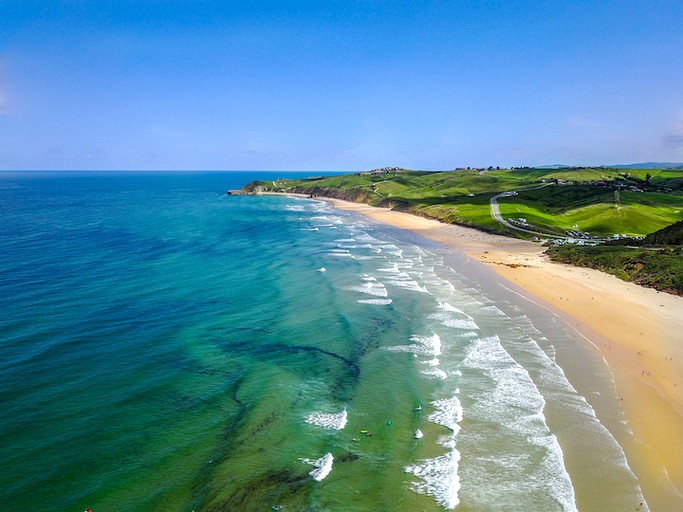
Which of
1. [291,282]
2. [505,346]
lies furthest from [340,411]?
[291,282]

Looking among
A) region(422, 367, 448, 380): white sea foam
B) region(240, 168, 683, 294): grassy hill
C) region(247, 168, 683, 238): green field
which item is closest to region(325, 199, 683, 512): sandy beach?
region(240, 168, 683, 294): grassy hill

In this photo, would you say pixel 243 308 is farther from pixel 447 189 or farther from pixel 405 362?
pixel 447 189

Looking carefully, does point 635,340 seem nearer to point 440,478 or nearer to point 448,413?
point 448,413

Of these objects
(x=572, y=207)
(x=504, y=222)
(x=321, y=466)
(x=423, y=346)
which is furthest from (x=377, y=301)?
(x=572, y=207)

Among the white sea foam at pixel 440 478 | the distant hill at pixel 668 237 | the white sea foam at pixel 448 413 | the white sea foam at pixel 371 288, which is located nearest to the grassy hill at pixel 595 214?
the distant hill at pixel 668 237

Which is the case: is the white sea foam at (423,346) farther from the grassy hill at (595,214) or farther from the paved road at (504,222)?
the paved road at (504,222)

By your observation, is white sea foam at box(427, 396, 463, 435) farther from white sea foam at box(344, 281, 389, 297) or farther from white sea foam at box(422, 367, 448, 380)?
white sea foam at box(344, 281, 389, 297)
